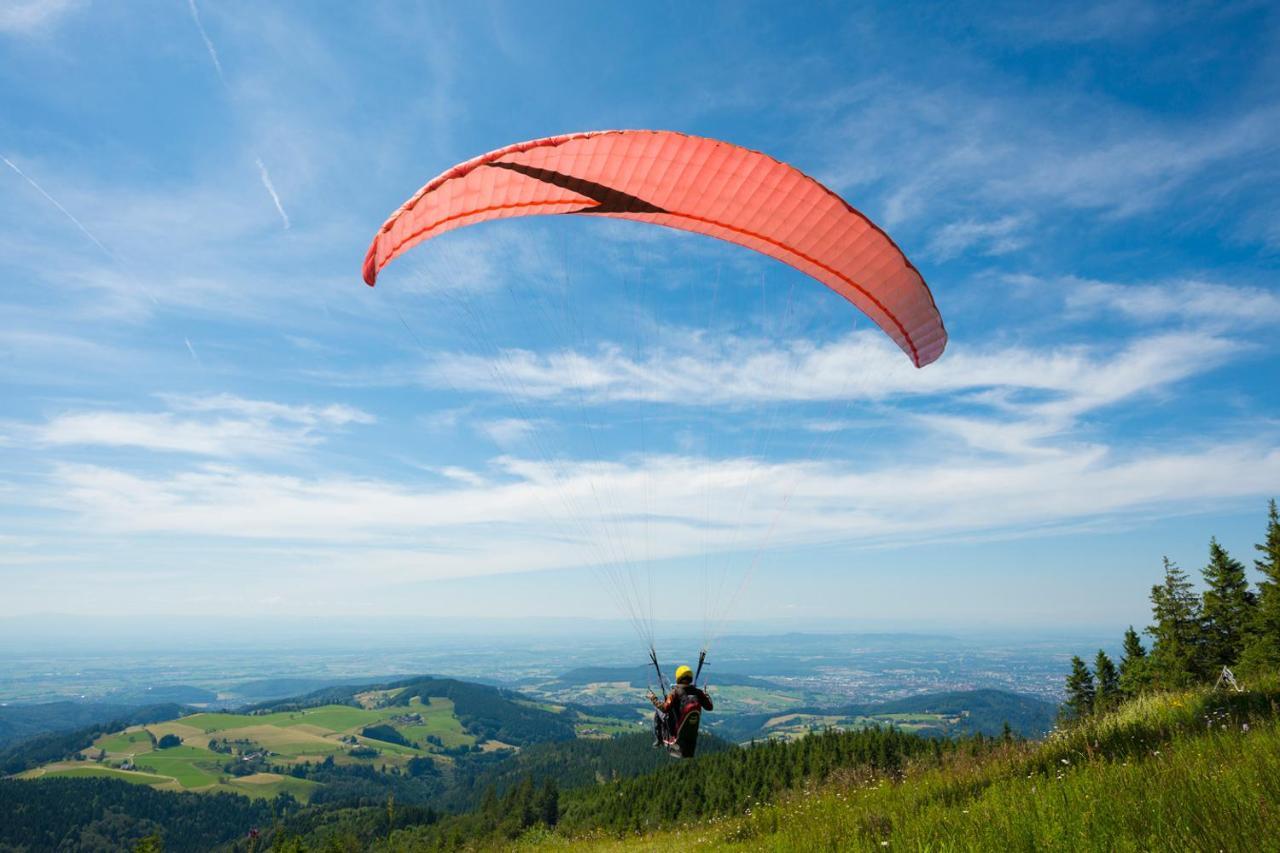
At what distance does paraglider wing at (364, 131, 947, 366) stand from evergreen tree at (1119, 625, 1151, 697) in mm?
35830

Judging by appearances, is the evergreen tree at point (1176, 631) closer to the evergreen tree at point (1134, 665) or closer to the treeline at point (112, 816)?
the evergreen tree at point (1134, 665)

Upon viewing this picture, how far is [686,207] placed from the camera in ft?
30.6

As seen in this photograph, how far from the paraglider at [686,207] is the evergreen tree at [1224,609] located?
105 ft

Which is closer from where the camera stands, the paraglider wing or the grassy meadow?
the paraglider wing

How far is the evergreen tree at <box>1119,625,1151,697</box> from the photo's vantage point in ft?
112

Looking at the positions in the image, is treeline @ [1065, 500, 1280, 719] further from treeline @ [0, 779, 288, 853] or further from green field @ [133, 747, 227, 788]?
green field @ [133, 747, 227, 788]

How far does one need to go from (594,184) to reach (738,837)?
30.3 feet

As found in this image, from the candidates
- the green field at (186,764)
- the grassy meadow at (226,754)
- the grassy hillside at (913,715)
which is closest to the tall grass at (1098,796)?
the grassy hillside at (913,715)

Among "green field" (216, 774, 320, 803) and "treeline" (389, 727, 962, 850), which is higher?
"treeline" (389, 727, 962, 850)

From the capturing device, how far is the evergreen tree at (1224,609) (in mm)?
29562

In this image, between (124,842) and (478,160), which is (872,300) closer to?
(478,160)

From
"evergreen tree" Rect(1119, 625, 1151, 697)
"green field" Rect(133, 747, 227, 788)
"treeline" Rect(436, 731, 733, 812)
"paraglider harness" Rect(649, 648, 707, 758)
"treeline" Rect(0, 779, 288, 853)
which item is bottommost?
"treeline" Rect(0, 779, 288, 853)

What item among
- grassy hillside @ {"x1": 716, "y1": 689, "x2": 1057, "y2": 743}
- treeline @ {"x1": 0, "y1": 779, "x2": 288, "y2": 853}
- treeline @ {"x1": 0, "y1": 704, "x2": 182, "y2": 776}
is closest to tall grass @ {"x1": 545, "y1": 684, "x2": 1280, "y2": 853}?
treeline @ {"x1": 0, "y1": 779, "x2": 288, "y2": 853}

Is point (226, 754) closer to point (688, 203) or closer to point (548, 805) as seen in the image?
point (548, 805)
